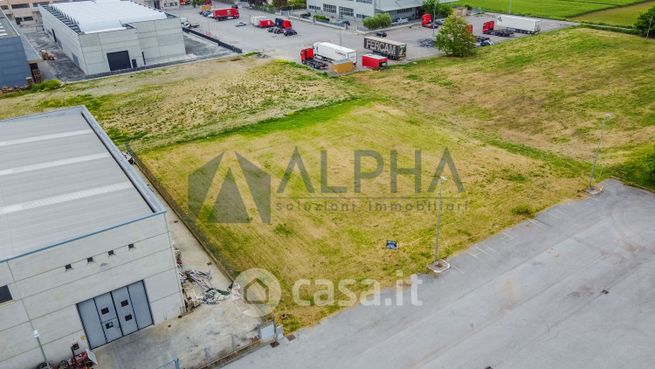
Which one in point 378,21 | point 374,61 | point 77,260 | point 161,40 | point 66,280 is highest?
point 161,40

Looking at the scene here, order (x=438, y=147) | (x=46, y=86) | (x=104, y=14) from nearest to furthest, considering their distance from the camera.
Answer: (x=438, y=147), (x=46, y=86), (x=104, y=14)

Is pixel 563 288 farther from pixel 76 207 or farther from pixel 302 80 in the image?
pixel 302 80

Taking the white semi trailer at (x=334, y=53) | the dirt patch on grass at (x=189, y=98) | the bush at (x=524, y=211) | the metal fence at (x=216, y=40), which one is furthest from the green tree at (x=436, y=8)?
the bush at (x=524, y=211)

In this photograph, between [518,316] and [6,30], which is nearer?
[518,316]

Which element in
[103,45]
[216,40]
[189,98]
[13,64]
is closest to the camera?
[189,98]

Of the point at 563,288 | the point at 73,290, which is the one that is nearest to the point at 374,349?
the point at 563,288

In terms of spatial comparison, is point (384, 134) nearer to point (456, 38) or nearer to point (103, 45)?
point (456, 38)

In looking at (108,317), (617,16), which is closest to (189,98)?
(108,317)
